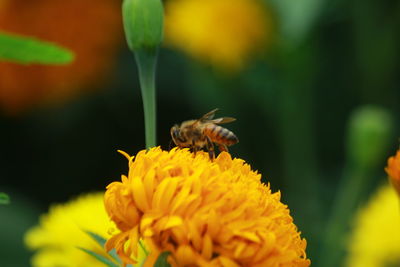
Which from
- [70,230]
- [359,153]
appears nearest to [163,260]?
[70,230]

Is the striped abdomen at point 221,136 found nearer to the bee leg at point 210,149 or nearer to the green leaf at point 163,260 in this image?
the bee leg at point 210,149

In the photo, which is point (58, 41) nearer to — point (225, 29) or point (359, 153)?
point (225, 29)

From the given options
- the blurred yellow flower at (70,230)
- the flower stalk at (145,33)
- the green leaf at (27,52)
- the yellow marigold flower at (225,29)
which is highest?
the yellow marigold flower at (225,29)

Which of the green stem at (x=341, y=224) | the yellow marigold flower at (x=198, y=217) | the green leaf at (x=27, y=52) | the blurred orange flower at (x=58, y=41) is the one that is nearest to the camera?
the yellow marigold flower at (x=198, y=217)

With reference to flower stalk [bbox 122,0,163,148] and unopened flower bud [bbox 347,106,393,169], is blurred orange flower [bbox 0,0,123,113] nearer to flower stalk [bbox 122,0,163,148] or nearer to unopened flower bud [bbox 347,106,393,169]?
unopened flower bud [bbox 347,106,393,169]

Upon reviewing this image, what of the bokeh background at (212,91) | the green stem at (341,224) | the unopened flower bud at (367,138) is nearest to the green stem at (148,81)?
the green stem at (341,224)

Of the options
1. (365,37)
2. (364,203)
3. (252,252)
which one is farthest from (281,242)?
(365,37)
